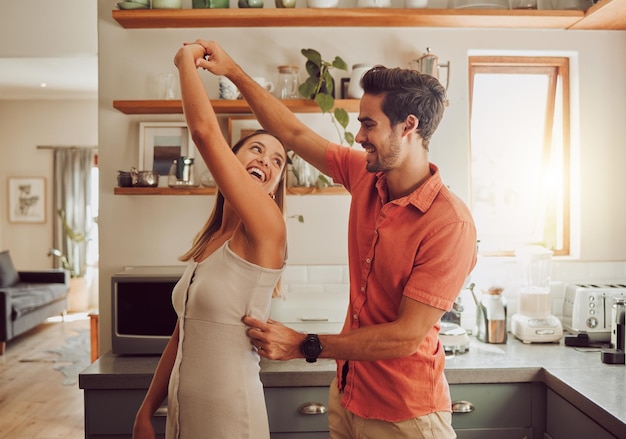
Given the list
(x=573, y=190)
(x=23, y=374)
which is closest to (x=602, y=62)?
(x=573, y=190)

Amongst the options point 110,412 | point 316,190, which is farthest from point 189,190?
point 110,412

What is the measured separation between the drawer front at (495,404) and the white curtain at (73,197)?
803 cm

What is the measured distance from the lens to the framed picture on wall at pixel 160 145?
9.82 ft

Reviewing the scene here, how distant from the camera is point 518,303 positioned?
3000mm

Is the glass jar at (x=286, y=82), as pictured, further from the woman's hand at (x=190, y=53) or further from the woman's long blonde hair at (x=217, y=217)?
the woman's hand at (x=190, y=53)

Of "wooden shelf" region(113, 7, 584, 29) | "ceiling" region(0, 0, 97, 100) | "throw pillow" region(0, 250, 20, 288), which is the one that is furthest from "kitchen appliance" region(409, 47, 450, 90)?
"throw pillow" region(0, 250, 20, 288)

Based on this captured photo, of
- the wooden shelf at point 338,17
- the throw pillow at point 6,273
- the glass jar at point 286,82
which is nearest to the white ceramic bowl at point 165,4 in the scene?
the wooden shelf at point 338,17

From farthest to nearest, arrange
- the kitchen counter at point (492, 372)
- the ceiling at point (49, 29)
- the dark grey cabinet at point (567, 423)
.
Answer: the ceiling at point (49, 29), the kitchen counter at point (492, 372), the dark grey cabinet at point (567, 423)

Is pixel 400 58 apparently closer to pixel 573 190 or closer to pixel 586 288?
pixel 573 190

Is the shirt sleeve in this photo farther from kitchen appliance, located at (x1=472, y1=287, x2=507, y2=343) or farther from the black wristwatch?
kitchen appliance, located at (x1=472, y1=287, x2=507, y2=343)

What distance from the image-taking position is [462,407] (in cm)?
237

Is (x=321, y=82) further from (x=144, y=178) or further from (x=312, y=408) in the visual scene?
(x=312, y=408)

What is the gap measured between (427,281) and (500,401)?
41.5 inches

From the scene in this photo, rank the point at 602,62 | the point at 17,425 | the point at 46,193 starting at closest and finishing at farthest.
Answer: the point at 602,62, the point at 17,425, the point at 46,193
